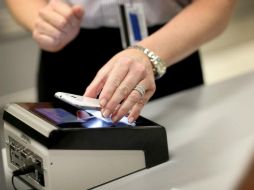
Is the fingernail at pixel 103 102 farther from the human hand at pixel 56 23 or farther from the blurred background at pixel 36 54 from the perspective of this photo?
the blurred background at pixel 36 54

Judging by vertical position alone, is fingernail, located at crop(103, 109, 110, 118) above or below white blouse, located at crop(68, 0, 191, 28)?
below

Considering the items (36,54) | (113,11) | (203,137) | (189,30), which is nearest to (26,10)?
(113,11)

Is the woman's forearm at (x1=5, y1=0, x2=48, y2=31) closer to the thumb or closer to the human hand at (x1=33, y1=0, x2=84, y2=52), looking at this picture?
the human hand at (x1=33, y1=0, x2=84, y2=52)

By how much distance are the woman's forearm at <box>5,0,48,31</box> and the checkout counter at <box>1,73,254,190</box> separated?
30 centimetres

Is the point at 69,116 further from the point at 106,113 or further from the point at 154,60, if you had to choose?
the point at 154,60

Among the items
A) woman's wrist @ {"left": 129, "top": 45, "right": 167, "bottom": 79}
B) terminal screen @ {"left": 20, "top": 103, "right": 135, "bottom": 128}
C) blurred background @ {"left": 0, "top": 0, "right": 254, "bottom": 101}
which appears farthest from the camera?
blurred background @ {"left": 0, "top": 0, "right": 254, "bottom": 101}

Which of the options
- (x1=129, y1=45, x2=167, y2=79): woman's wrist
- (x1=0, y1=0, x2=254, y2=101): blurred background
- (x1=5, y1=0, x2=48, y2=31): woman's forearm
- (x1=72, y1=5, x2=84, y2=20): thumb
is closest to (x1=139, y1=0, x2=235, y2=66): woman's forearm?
(x1=129, y1=45, x2=167, y2=79): woman's wrist

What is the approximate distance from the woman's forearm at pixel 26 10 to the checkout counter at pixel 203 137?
30 cm

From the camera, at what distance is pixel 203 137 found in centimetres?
87

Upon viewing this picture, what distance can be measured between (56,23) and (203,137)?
0.33 meters

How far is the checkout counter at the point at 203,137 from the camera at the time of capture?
0.72 meters

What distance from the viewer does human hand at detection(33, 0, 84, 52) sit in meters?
0.87

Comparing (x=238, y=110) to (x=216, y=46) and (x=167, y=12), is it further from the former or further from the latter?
(x=216, y=46)

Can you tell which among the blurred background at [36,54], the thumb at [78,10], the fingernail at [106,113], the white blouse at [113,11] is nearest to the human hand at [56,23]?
the thumb at [78,10]
